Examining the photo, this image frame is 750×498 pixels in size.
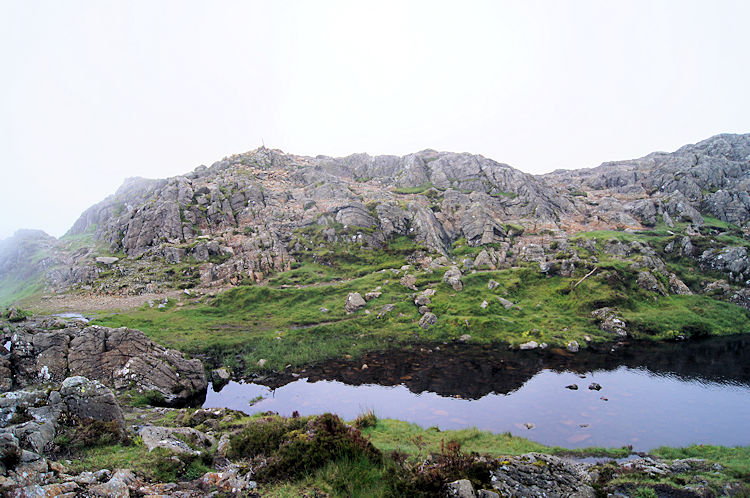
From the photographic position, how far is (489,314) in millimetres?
48750

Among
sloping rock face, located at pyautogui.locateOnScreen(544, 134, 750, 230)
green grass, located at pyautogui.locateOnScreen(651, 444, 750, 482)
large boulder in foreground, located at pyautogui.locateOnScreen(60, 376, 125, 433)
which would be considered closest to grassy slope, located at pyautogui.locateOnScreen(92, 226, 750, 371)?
large boulder in foreground, located at pyautogui.locateOnScreen(60, 376, 125, 433)

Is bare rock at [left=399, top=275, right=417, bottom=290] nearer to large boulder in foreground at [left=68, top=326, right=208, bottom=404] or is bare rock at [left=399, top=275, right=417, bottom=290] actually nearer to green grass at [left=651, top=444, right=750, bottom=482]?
large boulder in foreground at [left=68, top=326, right=208, bottom=404]

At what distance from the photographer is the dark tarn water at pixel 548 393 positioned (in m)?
24.9

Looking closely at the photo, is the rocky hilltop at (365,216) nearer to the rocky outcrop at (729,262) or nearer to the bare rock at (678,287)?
the rocky outcrop at (729,262)

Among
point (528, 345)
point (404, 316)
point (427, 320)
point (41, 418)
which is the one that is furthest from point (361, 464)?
point (404, 316)

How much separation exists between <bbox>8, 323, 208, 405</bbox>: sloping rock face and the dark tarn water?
11.4 feet

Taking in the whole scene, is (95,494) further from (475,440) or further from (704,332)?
(704,332)

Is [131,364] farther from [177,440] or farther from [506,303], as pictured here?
[506,303]

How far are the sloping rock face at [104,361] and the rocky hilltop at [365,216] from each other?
31.6 meters

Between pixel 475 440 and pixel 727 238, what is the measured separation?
81974 millimetres

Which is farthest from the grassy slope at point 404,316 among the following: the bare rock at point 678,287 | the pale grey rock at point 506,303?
the bare rock at point 678,287

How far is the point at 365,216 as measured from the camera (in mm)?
83188

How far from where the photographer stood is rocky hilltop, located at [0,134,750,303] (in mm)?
66250

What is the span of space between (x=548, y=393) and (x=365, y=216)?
196 feet
